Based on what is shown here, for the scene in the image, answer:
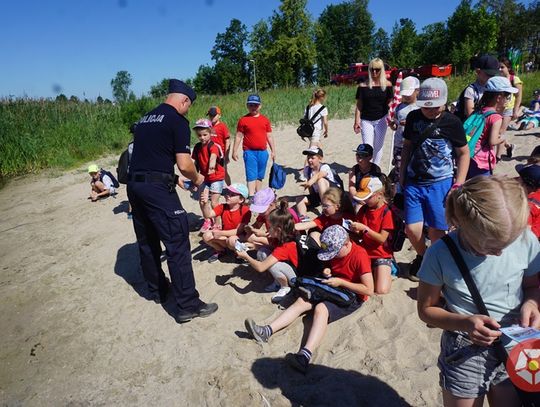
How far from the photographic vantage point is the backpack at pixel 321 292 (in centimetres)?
331

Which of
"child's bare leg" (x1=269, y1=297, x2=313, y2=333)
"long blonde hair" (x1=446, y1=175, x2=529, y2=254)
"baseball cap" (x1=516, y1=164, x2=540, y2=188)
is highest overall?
"long blonde hair" (x1=446, y1=175, x2=529, y2=254)

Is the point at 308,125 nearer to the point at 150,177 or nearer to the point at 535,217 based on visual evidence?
the point at 150,177

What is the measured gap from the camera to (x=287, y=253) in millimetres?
3850

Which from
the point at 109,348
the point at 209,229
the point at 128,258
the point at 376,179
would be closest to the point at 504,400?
the point at 376,179

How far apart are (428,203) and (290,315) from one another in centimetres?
161

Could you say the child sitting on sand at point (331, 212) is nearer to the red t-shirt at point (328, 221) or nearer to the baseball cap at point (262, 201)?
the red t-shirt at point (328, 221)

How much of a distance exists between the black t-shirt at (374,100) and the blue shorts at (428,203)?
2.70 m

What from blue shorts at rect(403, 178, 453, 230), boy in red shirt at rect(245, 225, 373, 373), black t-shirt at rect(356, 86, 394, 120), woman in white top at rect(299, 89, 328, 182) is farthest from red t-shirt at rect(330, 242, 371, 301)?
woman in white top at rect(299, 89, 328, 182)

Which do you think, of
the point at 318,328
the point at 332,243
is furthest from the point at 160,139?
the point at 318,328

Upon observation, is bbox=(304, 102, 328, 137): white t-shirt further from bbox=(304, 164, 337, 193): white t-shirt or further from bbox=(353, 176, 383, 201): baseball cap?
bbox=(353, 176, 383, 201): baseball cap

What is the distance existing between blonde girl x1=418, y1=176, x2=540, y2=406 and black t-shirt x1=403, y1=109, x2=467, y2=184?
173cm

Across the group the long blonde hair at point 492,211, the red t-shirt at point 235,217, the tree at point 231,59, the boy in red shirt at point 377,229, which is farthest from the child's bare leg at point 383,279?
the tree at point 231,59

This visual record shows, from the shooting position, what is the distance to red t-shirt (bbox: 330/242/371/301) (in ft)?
11.0

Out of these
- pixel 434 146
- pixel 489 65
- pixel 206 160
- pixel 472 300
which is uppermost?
pixel 489 65
